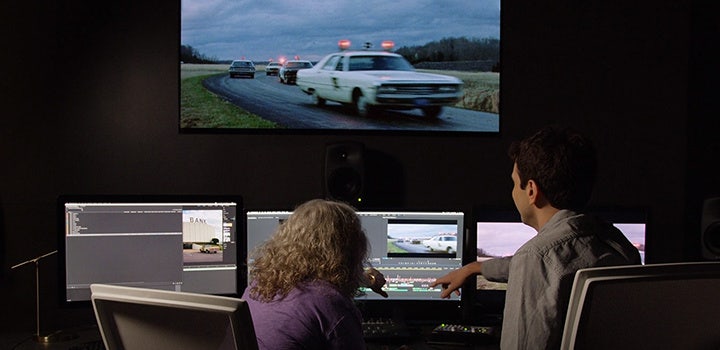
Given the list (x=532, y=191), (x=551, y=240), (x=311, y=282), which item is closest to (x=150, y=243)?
(x=311, y=282)

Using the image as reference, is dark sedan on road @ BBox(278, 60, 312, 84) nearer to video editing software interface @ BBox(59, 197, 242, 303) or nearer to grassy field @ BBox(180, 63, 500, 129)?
grassy field @ BBox(180, 63, 500, 129)

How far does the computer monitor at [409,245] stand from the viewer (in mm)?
3400

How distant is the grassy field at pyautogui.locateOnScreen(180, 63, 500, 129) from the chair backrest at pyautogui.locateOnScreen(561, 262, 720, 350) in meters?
1.92

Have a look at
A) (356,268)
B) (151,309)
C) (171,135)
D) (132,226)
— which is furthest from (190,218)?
(151,309)

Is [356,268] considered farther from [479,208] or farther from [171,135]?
[171,135]

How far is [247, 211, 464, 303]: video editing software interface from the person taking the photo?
134 inches

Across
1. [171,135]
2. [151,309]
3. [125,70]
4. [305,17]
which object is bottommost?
[151,309]

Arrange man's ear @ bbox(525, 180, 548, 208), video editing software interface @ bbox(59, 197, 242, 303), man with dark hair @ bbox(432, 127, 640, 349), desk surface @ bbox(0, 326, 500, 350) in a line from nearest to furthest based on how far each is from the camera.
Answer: man with dark hair @ bbox(432, 127, 640, 349), man's ear @ bbox(525, 180, 548, 208), desk surface @ bbox(0, 326, 500, 350), video editing software interface @ bbox(59, 197, 242, 303)

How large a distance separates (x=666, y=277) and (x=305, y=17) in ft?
7.40

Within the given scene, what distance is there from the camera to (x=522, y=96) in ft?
12.3

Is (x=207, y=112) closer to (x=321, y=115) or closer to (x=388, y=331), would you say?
(x=321, y=115)

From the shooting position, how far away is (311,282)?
217 centimetres

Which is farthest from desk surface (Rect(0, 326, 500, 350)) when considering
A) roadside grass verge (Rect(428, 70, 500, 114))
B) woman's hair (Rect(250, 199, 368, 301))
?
roadside grass verge (Rect(428, 70, 500, 114))

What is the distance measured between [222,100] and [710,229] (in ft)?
6.77
